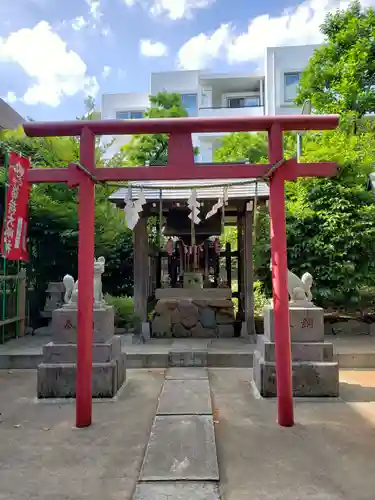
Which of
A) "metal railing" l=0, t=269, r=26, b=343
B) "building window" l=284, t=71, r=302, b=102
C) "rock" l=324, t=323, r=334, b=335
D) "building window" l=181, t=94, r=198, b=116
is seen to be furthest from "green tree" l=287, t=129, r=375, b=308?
"building window" l=181, t=94, r=198, b=116

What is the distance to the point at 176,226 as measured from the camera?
35.4 feet

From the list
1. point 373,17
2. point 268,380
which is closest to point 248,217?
point 268,380

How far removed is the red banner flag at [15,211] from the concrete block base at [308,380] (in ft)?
19.5

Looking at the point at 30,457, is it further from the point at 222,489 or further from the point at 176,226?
the point at 176,226

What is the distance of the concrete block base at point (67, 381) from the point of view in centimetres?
558

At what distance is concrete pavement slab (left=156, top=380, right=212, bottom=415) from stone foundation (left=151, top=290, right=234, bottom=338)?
3.39 meters

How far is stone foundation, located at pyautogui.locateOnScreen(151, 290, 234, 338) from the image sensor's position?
31.5 feet

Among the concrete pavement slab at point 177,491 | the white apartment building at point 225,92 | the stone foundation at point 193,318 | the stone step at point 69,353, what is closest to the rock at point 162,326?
the stone foundation at point 193,318

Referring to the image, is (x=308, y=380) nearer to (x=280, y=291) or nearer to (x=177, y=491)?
(x=280, y=291)

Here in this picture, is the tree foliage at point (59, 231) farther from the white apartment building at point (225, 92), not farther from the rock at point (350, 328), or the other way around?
the white apartment building at point (225, 92)

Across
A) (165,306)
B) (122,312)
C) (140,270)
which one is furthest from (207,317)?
(122,312)

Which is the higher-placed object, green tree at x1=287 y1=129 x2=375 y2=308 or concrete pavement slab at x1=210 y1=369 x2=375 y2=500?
green tree at x1=287 y1=129 x2=375 y2=308

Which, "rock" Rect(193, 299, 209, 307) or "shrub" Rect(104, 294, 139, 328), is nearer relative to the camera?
"rock" Rect(193, 299, 209, 307)

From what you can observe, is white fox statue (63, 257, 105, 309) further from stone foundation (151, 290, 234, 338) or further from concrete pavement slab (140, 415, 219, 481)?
stone foundation (151, 290, 234, 338)
